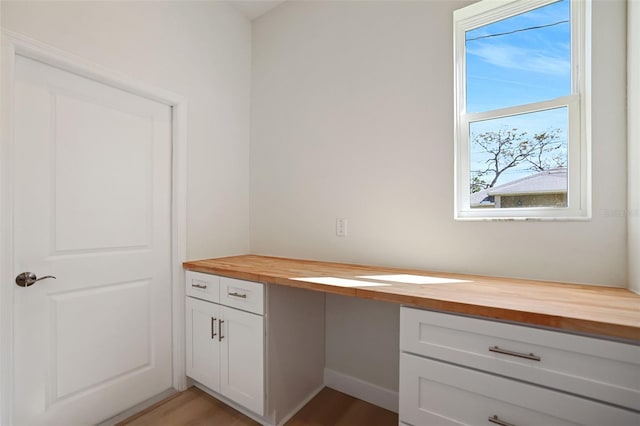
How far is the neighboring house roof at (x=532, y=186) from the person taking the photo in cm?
150

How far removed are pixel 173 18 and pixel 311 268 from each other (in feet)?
6.34

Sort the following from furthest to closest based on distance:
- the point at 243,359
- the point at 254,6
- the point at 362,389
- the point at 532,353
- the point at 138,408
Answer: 1. the point at 254,6
2. the point at 362,389
3. the point at 138,408
4. the point at 243,359
5. the point at 532,353

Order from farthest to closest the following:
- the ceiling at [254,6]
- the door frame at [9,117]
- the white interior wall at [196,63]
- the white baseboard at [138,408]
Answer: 1. the ceiling at [254,6]
2. the white baseboard at [138,408]
3. the white interior wall at [196,63]
4. the door frame at [9,117]

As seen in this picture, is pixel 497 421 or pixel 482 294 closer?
pixel 497 421

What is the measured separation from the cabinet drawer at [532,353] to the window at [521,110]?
79 cm

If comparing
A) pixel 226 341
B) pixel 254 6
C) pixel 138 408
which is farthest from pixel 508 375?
pixel 254 6

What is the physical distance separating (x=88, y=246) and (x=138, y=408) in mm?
1056

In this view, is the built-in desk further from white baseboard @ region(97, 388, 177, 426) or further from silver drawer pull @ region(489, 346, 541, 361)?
white baseboard @ region(97, 388, 177, 426)

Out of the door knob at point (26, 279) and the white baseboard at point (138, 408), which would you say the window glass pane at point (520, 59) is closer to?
the door knob at point (26, 279)

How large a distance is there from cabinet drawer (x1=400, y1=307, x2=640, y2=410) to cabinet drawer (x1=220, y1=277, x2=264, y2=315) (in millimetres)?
791

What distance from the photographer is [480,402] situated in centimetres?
106

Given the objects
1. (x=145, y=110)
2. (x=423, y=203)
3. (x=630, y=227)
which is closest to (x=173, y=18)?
(x=145, y=110)

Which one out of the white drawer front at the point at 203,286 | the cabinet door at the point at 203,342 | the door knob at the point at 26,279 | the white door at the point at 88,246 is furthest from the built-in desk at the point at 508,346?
the door knob at the point at 26,279

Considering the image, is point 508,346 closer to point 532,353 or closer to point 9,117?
point 532,353
